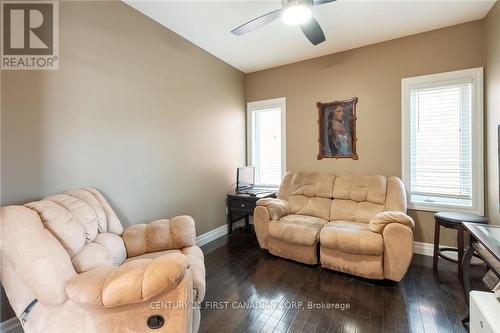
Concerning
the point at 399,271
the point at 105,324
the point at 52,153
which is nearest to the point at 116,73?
the point at 52,153

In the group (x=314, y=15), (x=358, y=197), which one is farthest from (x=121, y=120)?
(x=358, y=197)

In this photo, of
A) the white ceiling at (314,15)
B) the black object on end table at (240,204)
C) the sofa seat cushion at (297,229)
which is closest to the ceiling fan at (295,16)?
the white ceiling at (314,15)

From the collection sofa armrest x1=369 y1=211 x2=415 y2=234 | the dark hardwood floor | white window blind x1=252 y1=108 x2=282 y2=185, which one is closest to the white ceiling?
white window blind x1=252 y1=108 x2=282 y2=185

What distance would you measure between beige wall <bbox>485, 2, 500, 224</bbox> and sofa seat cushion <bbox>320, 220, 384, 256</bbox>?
47.5 inches

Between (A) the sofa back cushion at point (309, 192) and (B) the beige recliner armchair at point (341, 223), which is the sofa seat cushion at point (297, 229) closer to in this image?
(B) the beige recliner armchair at point (341, 223)

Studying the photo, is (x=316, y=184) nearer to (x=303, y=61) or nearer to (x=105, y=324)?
(x=303, y=61)

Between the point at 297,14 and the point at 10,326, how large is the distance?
125 inches

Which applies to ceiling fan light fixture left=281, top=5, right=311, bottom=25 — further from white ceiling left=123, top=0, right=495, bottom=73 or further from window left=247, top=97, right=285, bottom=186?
window left=247, top=97, right=285, bottom=186

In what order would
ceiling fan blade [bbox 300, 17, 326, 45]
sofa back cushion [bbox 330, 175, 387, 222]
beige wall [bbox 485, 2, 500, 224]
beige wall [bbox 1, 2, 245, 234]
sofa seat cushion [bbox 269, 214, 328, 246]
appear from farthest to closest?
1. sofa back cushion [bbox 330, 175, 387, 222]
2. sofa seat cushion [bbox 269, 214, 328, 246]
3. beige wall [bbox 485, 2, 500, 224]
4. ceiling fan blade [bbox 300, 17, 326, 45]
5. beige wall [bbox 1, 2, 245, 234]

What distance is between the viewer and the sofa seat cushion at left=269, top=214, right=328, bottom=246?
247 cm

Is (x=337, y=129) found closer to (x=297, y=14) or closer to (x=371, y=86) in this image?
(x=371, y=86)

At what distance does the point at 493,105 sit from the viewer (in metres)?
2.31

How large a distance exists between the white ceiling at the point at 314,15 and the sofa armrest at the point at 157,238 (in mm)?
2153

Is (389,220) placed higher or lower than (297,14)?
lower
